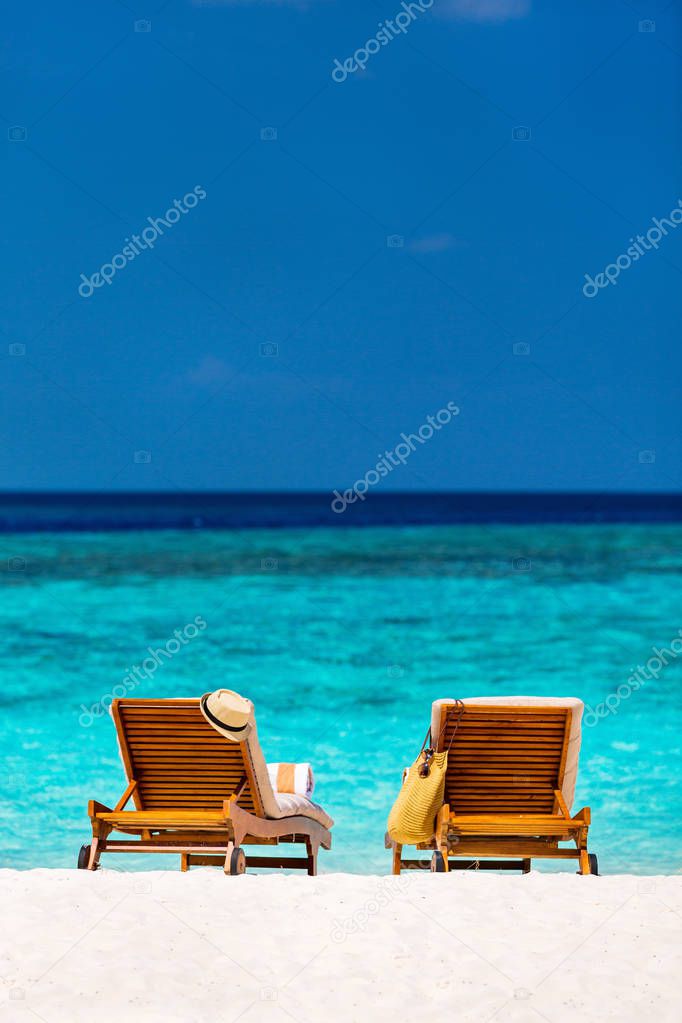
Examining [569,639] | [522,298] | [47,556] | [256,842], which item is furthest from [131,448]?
[256,842]

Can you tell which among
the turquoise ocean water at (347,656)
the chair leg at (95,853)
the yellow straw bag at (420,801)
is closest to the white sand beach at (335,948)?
the chair leg at (95,853)

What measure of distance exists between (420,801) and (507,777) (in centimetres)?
54

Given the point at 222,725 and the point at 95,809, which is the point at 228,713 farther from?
the point at 95,809

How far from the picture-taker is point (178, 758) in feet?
19.6

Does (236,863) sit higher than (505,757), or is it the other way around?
(505,757)

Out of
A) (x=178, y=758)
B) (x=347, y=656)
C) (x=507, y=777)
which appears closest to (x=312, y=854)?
(x=178, y=758)

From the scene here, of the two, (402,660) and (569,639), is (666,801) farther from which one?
(569,639)

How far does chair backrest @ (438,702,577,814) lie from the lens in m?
5.86

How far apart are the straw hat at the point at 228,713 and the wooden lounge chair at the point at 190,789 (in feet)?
0.41

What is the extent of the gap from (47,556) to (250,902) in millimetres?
23694

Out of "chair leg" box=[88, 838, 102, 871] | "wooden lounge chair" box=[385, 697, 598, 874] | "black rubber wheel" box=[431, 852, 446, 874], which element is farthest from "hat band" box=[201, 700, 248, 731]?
"black rubber wheel" box=[431, 852, 446, 874]

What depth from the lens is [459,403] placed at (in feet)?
146

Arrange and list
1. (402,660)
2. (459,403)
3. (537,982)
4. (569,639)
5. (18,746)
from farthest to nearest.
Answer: (459,403)
(569,639)
(402,660)
(18,746)
(537,982)

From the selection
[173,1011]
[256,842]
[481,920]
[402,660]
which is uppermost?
[402,660]
